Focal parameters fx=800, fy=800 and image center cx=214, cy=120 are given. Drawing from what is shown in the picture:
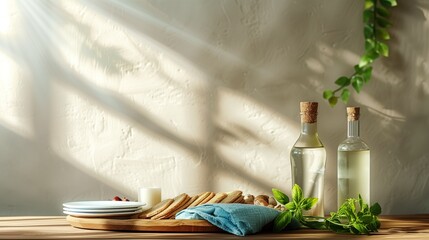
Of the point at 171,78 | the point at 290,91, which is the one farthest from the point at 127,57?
the point at 290,91

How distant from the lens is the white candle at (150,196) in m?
2.57

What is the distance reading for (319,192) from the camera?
255 centimetres

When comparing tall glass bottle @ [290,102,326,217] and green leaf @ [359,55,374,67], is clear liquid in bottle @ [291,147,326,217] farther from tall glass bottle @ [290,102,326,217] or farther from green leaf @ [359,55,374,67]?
green leaf @ [359,55,374,67]

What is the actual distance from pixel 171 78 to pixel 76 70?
33 centimetres

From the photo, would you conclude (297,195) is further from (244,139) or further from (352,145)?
(244,139)

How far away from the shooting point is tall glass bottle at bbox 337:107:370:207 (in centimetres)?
260

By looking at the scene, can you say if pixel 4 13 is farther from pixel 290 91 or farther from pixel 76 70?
pixel 290 91

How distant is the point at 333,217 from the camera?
230cm

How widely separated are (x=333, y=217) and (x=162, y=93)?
31.7 inches

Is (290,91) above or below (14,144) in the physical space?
above

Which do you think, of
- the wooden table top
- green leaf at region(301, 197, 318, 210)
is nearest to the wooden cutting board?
the wooden table top

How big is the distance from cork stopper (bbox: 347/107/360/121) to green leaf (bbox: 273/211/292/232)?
487 mm

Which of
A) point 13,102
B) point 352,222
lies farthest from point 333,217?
point 13,102

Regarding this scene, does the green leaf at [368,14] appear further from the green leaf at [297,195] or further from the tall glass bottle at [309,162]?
the green leaf at [297,195]
